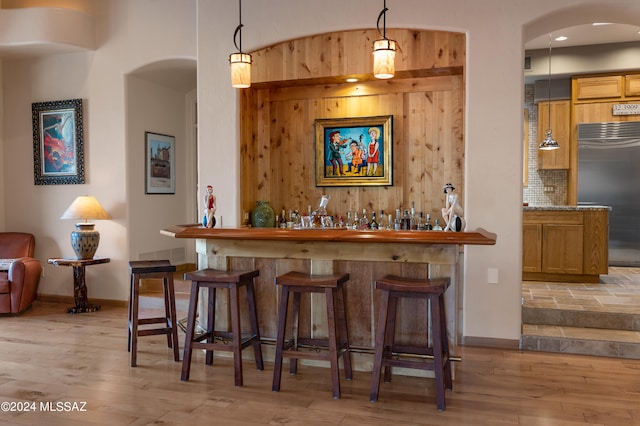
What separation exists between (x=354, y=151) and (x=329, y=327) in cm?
271

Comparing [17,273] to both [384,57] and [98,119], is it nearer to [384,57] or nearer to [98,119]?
[98,119]

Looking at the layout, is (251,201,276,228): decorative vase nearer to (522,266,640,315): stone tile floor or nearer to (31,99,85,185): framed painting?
(31,99,85,185): framed painting

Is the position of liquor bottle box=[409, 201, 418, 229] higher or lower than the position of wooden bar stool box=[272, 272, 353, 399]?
higher

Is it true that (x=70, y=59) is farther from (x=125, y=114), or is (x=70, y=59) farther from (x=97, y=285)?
(x=97, y=285)

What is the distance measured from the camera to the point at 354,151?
570cm

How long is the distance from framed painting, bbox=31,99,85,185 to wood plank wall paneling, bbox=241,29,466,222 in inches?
90.9

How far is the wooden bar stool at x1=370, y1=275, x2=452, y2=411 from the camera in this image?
3.18 metres

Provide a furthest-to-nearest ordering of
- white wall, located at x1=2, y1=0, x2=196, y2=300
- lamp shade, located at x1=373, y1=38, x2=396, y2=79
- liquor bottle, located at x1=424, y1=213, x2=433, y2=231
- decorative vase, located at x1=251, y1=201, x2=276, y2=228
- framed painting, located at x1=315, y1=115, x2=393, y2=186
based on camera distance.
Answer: white wall, located at x1=2, y1=0, x2=196, y2=300
framed painting, located at x1=315, y1=115, x2=393, y2=186
decorative vase, located at x1=251, y1=201, x2=276, y2=228
liquor bottle, located at x1=424, y1=213, x2=433, y2=231
lamp shade, located at x1=373, y1=38, x2=396, y2=79

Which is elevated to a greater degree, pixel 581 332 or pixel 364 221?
pixel 364 221

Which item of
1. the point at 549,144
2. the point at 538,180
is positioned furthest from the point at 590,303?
the point at 538,180

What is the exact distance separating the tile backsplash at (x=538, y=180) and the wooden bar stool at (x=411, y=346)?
5369mm

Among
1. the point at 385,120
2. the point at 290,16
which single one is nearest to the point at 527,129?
the point at 385,120

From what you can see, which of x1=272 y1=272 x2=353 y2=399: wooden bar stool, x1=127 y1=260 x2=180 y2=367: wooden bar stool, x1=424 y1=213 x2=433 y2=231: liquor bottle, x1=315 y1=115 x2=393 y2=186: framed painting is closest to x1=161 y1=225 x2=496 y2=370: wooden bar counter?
x1=272 y1=272 x2=353 y2=399: wooden bar stool

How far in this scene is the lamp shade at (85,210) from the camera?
19.3 feet
